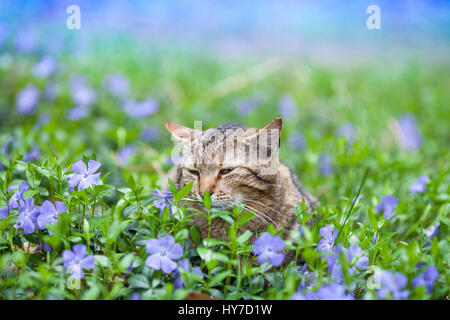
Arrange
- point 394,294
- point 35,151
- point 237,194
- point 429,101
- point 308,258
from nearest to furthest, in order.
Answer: point 394,294, point 308,258, point 237,194, point 35,151, point 429,101

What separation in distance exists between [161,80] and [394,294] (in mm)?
4231

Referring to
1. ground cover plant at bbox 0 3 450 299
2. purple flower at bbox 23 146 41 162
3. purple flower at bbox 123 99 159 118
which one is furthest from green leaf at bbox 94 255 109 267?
purple flower at bbox 123 99 159 118

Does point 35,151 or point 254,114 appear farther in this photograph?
point 254,114

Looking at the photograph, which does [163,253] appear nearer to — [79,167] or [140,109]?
[79,167]

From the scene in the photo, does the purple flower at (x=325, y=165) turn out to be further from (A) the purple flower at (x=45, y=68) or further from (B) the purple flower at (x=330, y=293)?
(A) the purple flower at (x=45, y=68)

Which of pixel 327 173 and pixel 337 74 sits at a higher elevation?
pixel 337 74

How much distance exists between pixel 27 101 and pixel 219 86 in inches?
80.9

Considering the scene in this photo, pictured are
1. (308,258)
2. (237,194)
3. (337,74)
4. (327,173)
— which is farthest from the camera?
(337,74)

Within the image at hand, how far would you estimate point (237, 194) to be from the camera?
2285 millimetres

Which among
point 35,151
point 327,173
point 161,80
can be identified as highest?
point 161,80

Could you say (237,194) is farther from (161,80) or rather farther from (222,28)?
(222,28)

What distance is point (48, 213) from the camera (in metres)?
1.81

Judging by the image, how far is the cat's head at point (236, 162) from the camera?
7.50ft
